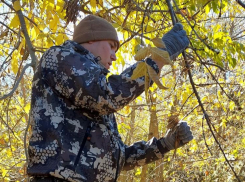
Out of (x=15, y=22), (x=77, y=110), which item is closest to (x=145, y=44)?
(x=77, y=110)

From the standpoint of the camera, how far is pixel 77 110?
57.1 inches

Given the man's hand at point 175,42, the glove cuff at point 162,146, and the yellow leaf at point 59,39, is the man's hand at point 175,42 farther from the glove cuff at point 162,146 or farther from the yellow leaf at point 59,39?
the yellow leaf at point 59,39

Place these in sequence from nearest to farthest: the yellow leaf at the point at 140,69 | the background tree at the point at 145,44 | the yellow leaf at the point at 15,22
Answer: the yellow leaf at the point at 140,69 → the background tree at the point at 145,44 → the yellow leaf at the point at 15,22

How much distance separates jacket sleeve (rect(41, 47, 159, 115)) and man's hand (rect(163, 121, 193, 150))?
503 millimetres

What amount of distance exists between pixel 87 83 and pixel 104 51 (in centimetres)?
27

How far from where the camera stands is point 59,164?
136 centimetres

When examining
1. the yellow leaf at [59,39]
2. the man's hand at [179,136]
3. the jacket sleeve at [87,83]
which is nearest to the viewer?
the jacket sleeve at [87,83]

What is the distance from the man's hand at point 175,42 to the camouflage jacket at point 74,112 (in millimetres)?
116

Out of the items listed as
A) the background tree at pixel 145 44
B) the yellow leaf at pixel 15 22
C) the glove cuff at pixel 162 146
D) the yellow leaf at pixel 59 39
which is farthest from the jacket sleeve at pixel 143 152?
the yellow leaf at pixel 15 22

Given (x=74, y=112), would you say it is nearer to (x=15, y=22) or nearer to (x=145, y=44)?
(x=145, y=44)

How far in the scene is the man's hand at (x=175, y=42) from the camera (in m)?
1.44

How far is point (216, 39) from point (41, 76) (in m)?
1.54

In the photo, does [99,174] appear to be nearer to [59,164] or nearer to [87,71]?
[59,164]

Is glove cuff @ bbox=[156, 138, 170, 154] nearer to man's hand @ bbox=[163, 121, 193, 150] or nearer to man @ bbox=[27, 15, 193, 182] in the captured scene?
man's hand @ bbox=[163, 121, 193, 150]
